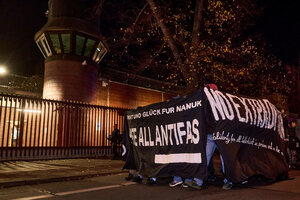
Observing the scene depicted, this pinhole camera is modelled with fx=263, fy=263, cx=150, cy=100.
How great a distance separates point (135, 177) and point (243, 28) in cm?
1096

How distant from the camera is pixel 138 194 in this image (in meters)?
5.21

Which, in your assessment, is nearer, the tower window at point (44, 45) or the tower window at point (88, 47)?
the tower window at point (44, 45)

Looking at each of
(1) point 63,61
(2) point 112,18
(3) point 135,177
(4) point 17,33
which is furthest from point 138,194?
(4) point 17,33

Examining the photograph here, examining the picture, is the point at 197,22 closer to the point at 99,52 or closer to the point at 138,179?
the point at 99,52

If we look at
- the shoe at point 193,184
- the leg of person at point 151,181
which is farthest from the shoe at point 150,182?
the shoe at point 193,184

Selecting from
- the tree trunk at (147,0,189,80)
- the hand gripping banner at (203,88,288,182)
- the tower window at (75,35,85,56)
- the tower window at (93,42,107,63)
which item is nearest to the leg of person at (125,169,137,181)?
the hand gripping banner at (203,88,288,182)

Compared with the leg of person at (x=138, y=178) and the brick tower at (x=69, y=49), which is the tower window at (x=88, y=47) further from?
the leg of person at (x=138, y=178)

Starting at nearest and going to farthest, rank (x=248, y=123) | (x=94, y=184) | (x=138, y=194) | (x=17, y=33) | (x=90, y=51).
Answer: (x=138, y=194), (x=248, y=123), (x=94, y=184), (x=90, y=51), (x=17, y=33)

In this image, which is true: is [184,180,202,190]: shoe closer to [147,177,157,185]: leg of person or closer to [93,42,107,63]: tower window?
[147,177,157,185]: leg of person

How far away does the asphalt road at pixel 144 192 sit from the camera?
4.84 meters

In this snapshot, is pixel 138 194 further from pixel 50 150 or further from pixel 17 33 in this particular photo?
pixel 17 33

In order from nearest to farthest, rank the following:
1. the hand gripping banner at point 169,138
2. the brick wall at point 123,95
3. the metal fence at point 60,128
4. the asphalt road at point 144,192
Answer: the asphalt road at point 144,192
the hand gripping banner at point 169,138
the metal fence at point 60,128
the brick wall at point 123,95

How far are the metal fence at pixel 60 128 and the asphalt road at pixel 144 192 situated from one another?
5396 mm

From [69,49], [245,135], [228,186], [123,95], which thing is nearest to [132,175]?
[228,186]
